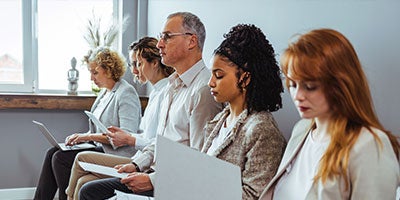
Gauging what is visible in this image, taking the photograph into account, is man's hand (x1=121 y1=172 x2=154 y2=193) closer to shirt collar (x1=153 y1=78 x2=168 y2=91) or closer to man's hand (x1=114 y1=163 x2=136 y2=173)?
man's hand (x1=114 y1=163 x2=136 y2=173)

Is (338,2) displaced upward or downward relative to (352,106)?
upward

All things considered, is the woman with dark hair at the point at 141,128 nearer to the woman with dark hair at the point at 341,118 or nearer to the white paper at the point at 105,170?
the white paper at the point at 105,170

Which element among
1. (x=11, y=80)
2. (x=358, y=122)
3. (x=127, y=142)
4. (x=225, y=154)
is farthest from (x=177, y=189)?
(x=11, y=80)

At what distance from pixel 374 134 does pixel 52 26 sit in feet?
9.82

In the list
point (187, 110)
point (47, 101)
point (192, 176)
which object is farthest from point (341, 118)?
point (47, 101)

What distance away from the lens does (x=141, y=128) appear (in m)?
2.46

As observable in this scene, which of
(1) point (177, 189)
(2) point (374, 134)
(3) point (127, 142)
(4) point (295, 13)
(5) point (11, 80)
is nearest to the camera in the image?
(2) point (374, 134)

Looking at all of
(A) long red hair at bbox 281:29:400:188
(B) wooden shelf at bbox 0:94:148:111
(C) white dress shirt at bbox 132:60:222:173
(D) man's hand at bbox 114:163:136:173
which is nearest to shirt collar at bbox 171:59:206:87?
(C) white dress shirt at bbox 132:60:222:173

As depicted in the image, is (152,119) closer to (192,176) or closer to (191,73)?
(191,73)

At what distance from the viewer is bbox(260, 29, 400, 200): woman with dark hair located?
2.75 ft

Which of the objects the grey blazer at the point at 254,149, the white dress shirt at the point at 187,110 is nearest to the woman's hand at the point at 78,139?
the white dress shirt at the point at 187,110

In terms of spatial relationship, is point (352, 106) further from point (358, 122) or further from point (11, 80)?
point (11, 80)

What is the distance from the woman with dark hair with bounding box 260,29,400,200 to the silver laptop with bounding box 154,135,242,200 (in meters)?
0.19

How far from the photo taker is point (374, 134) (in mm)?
857
